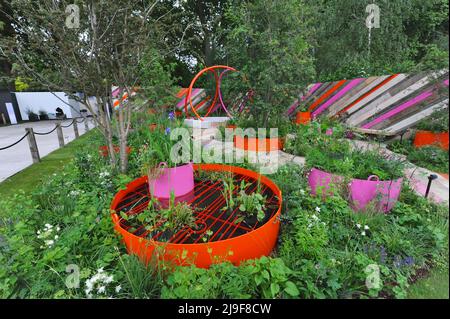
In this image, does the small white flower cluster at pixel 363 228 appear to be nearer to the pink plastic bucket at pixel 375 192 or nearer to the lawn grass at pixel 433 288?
the pink plastic bucket at pixel 375 192

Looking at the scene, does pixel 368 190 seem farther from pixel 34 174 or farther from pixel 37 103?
pixel 37 103

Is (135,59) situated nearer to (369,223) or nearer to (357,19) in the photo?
(369,223)

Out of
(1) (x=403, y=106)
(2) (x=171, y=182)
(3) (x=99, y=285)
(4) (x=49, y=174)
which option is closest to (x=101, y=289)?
(3) (x=99, y=285)

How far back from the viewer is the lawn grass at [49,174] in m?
1.10

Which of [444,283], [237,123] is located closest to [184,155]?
[444,283]

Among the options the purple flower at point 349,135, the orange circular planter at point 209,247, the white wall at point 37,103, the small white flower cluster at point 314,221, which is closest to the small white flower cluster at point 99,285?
the orange circular planter at point 209,247

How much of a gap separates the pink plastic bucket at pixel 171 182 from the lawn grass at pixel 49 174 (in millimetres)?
1948

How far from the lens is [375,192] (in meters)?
2.19

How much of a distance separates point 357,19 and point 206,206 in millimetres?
7963

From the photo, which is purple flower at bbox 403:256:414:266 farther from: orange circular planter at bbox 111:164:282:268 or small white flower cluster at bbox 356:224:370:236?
orange circular planter at bbox 111:164:282:268

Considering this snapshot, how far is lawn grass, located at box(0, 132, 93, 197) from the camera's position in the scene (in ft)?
11.3

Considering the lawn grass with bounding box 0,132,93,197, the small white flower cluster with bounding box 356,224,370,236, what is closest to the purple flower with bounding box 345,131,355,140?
the small white flower cluster with bounding box 356,224,370,236

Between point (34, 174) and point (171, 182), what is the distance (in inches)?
136
